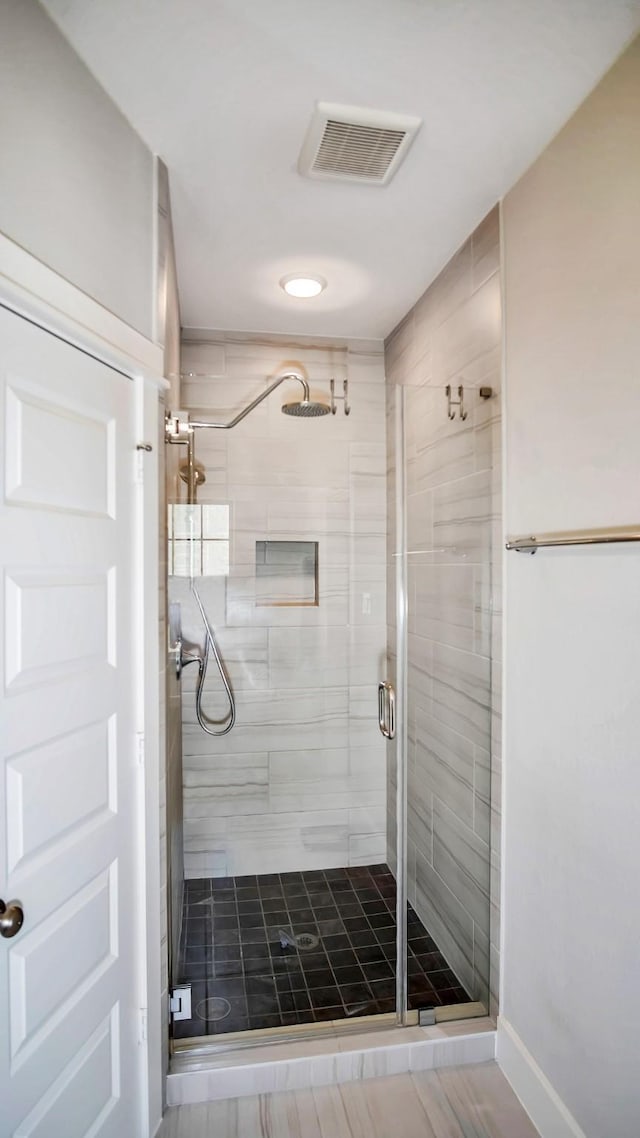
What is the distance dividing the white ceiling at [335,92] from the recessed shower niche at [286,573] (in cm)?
108

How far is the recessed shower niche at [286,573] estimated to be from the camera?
208 centimetres

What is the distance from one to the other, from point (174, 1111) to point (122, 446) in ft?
5.98

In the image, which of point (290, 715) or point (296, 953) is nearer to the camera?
point (296, 953)

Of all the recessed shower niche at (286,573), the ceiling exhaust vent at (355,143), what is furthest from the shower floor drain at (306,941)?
the ceiling exhaust vent at (355,143)

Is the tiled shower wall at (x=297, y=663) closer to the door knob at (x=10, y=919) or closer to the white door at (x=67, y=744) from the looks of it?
the white door at (x=67, y=744)

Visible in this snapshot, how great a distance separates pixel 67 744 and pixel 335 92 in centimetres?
164

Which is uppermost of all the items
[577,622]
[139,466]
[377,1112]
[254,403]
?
[254,403]

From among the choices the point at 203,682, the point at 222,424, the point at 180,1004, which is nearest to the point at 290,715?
the point at 203,682

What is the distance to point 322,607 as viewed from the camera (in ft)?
7.20

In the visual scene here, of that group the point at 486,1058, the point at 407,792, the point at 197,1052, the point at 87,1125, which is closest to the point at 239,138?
the point at 407,792

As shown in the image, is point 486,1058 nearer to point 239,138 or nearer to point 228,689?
point 228,689

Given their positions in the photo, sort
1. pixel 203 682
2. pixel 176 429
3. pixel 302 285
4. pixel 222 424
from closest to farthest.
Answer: pixel 176 429 → pixel 222 424 → pixel 203 682 → pixel 302 285

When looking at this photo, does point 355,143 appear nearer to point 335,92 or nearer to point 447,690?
point 335,92

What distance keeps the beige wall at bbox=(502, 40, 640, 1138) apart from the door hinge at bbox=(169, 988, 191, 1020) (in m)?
0.96
